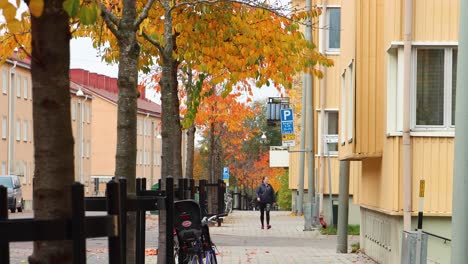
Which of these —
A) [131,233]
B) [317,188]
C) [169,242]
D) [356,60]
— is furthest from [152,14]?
[317,188]

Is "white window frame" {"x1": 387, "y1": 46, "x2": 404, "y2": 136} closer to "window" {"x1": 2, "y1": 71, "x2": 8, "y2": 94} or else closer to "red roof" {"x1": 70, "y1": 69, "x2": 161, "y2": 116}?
"window" {"x1": 2, "y1": 71, "x2": 8, "y2": 94}

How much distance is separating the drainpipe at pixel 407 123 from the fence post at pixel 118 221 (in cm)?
919

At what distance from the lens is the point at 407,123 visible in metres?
14.2

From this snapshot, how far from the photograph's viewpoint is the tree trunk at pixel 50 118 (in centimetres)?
493

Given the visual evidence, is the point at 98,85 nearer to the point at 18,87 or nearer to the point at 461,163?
the point at 18,87

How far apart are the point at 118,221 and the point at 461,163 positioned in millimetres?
3752

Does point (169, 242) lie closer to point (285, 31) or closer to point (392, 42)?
point (392, 42)

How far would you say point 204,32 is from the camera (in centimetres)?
1652

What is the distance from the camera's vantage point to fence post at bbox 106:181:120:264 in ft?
17.0

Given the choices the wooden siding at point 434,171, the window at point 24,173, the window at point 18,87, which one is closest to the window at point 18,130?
the window at point 18,87

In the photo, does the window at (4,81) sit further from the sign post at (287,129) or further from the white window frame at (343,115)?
the white window frame at (343,115)

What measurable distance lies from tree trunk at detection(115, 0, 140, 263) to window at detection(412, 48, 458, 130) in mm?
4846

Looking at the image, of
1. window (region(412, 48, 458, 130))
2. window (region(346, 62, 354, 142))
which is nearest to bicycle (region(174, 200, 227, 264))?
window (region(412, 48, 458, 130))

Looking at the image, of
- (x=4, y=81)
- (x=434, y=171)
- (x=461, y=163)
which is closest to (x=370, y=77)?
(x=434, y=171)
